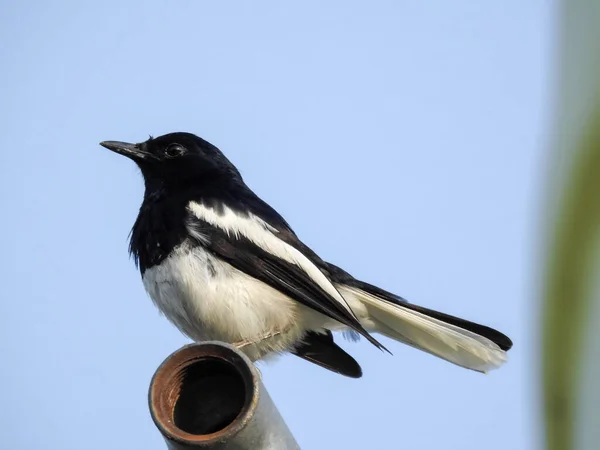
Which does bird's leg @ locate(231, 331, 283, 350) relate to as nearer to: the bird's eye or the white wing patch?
the white wing patch

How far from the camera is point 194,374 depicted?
257 cm

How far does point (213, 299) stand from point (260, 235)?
0.65 meters

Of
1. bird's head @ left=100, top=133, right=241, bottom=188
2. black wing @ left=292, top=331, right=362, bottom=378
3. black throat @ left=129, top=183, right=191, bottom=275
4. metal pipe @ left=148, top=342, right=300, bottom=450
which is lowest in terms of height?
black wing @ left=292, top=331, right=362, bottom=378

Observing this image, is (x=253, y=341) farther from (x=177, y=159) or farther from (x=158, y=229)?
(x=177, y=159)

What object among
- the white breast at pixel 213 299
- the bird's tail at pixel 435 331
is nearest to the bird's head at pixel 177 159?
→ the white breast at pixel 213 299

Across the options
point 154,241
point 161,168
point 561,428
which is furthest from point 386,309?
point 561,428

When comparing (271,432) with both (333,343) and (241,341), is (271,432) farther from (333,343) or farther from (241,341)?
(333,343)

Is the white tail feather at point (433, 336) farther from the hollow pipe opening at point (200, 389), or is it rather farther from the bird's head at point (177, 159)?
the hollow pipe opening at point (200, 389)

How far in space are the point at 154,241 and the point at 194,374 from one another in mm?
2047

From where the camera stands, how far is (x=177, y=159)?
5.39 meters

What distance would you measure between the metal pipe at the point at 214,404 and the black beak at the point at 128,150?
3.13 m

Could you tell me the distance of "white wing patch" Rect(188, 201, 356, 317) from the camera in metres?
4.61

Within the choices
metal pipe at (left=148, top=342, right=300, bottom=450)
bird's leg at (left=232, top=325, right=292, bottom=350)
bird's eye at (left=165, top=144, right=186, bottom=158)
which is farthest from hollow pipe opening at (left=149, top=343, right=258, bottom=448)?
bird's eye at (left=165, top=144, right=186, bottom=158)

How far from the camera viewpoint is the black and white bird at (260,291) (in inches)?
171
